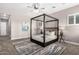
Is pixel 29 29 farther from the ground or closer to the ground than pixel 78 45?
farther from the ground

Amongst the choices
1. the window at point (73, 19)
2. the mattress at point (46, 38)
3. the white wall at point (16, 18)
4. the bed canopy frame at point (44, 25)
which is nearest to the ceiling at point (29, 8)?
the white wall at point (16, 18)

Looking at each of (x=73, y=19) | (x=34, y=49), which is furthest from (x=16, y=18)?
(x=73, y=19)

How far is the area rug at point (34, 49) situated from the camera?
6.57 feet

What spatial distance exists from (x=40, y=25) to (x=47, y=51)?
625mm

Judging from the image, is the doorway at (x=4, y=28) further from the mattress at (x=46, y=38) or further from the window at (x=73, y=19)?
the window at (x=73, y=19)

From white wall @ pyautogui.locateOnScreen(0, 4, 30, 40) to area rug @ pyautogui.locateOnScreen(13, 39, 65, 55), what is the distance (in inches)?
6.7

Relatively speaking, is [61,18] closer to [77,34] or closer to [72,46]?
[77,34]

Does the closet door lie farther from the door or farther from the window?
the window

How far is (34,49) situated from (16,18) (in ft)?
2.71

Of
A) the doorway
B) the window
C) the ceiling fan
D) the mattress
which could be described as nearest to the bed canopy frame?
the mattress

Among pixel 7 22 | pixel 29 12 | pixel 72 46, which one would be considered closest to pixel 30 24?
pixel 29 12

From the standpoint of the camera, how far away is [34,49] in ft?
6.59

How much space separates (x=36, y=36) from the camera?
2055 mm
